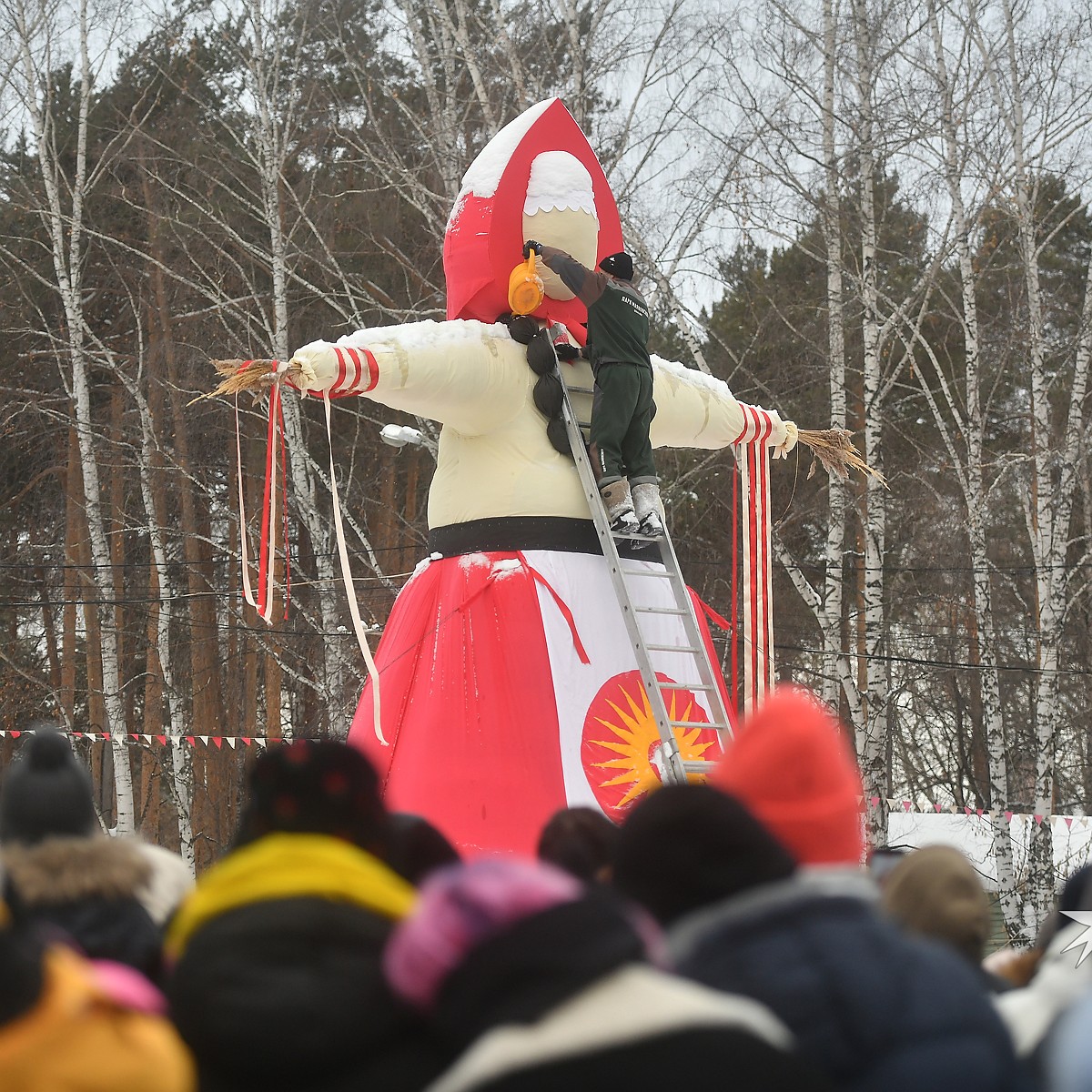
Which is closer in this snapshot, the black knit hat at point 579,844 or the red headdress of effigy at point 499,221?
the black knit hat at point 579,844

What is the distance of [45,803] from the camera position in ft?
8.67

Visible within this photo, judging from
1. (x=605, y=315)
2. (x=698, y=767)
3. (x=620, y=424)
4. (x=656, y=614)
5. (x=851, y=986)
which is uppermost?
(x=605, y=315)

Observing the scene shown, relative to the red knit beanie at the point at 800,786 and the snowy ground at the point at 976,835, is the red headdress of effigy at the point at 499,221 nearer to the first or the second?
the red knit beanie at the point at 800,786

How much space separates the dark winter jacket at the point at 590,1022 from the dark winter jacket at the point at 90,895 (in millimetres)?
861

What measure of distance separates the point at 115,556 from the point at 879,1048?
58.1 ft

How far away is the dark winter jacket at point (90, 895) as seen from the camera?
245 centimetres

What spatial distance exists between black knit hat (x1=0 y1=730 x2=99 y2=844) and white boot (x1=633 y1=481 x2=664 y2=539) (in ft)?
12.8

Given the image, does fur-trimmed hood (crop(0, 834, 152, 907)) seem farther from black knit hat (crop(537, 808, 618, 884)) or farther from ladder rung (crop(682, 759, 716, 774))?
ladder rung (crop(682, 759, 716, 774))

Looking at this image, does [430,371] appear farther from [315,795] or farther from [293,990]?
[293,990]

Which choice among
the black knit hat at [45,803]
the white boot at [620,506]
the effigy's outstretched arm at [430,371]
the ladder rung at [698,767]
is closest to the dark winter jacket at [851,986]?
the black knit hat at [45,803]

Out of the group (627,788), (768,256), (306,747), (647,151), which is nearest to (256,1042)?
(306,747)

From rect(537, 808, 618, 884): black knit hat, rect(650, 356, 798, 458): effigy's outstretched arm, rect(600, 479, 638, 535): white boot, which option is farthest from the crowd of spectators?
rect(650, 356, 798, 458): effigy's outstretched arm

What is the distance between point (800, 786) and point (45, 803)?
126 centimetres

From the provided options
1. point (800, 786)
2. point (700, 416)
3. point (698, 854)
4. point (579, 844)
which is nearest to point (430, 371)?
point (700, 416)
